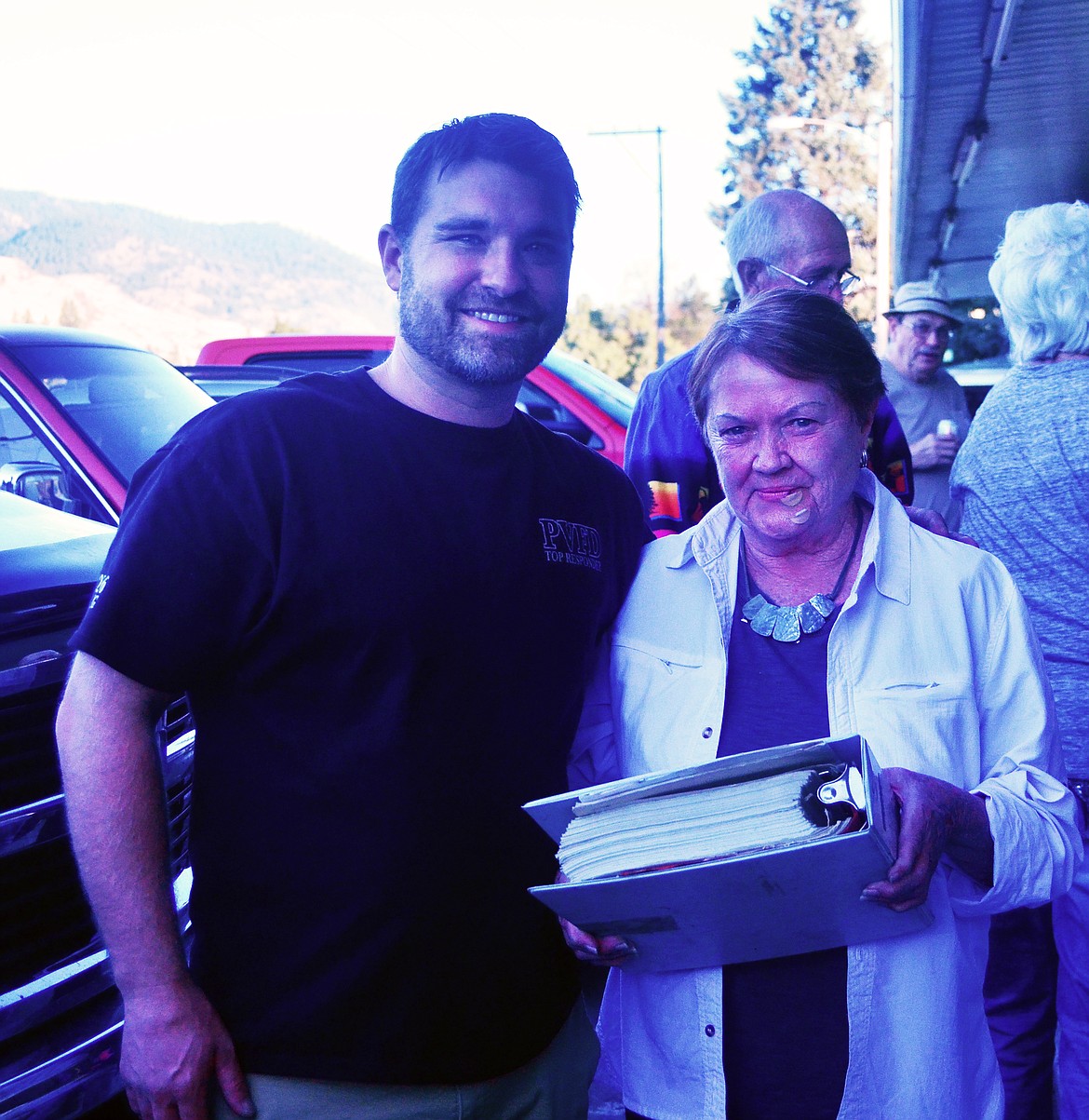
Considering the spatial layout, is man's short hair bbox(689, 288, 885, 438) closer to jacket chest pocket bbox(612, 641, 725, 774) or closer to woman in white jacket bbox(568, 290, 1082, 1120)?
woman in white jacket bbox(568, 290, 1082, 1120)

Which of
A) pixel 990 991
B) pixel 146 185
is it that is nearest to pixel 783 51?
pixel 990 991

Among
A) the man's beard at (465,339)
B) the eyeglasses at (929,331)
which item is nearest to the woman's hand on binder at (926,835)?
the man's beard at (465,339)

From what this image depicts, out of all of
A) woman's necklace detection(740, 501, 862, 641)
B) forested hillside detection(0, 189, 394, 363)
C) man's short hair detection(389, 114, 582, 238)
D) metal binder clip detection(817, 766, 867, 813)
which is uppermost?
man's short hair detection(389, 114, 582, 238)

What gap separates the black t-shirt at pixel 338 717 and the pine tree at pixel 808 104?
46.3 m

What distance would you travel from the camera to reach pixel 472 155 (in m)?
2.08

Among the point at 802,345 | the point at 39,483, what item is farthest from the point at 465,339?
the point at 39,483

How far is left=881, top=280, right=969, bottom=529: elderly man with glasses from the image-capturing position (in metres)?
5.45

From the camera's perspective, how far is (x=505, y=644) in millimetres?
1971

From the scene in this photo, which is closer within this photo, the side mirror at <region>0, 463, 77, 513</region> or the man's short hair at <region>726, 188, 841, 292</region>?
the man's short hair at <region>726, 188, 841, 292</region>

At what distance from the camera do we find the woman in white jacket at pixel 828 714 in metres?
1.89

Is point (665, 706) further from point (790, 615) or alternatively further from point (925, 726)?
point (925, 726)

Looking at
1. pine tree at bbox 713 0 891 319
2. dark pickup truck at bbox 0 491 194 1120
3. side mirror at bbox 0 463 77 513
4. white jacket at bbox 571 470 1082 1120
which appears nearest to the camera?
white jacket at bbox 571 470 1082 1120

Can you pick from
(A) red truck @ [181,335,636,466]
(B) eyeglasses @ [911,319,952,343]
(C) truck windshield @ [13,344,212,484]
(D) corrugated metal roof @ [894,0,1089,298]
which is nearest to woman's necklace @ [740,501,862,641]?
(C) truck windshield @ [13,344,212,484]

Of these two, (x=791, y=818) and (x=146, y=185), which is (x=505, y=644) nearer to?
(x=791, y=818)
